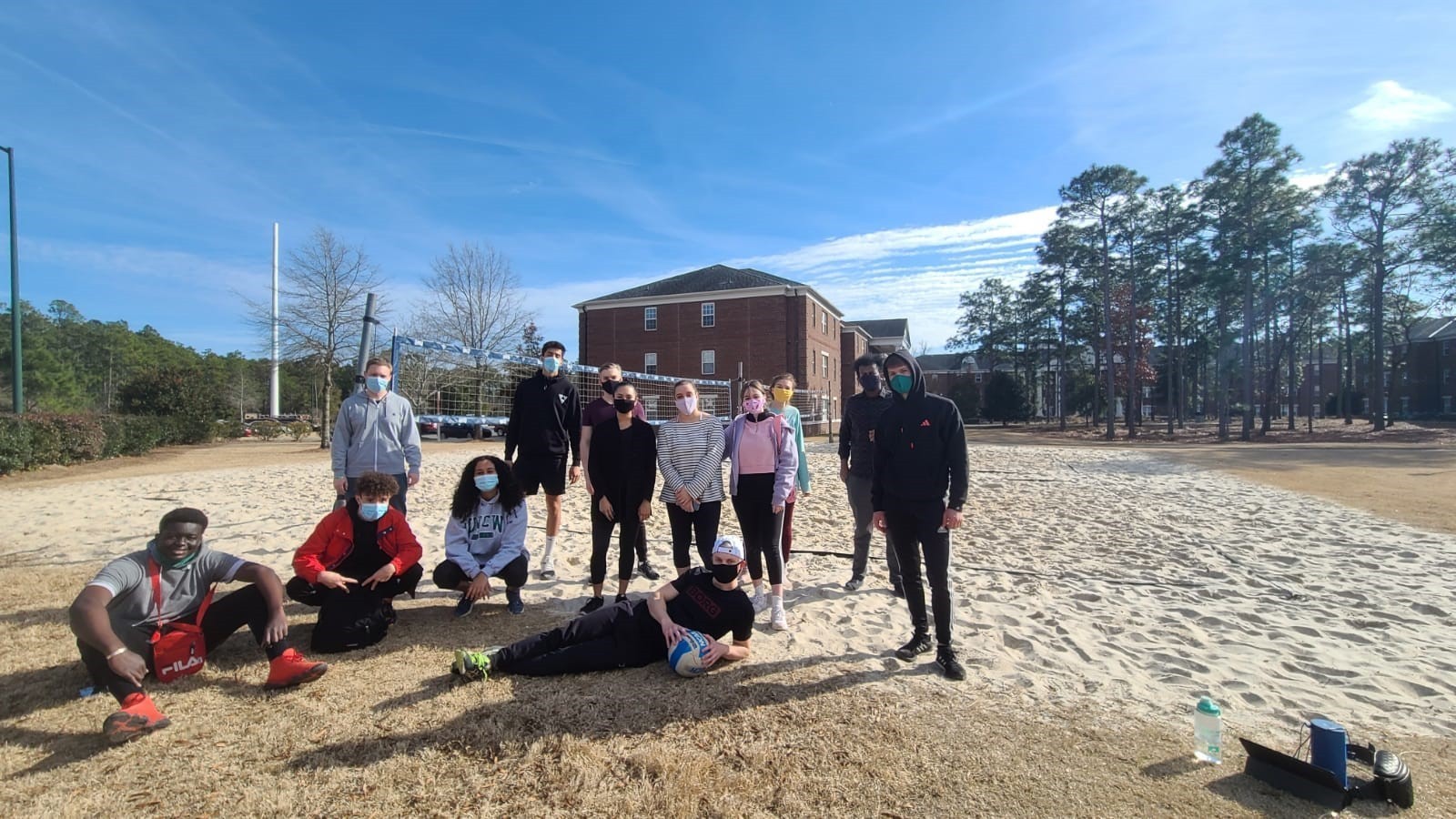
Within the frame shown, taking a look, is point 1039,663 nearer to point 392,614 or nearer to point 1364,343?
point 392,614

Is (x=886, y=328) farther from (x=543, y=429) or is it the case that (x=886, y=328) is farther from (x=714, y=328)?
(x=543, y=429)

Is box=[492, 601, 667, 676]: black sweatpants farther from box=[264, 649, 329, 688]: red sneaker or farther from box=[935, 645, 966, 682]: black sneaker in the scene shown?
box=[935, 645, 966, 682]: black sneaker

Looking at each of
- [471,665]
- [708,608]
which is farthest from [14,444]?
[708,608]

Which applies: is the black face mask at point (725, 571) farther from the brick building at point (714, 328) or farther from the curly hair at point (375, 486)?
the brick building at point (714, 328)

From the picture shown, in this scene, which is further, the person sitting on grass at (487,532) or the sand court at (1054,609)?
the person sitting on grass at (487,532)

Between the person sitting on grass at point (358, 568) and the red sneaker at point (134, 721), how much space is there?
977 mm

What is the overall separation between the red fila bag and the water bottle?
5.05 metres

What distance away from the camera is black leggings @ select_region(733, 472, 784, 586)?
4477 millimetres

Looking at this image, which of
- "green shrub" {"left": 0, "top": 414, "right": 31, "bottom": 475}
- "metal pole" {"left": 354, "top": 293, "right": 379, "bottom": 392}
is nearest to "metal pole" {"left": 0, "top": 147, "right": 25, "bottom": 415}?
"green shrub" {"left": 0, "top": 414, "right": 31, "bottom": 475}

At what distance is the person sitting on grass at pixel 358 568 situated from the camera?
13.1 ft

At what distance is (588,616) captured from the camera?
3.86 meters

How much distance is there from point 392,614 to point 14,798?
1938 millimetres

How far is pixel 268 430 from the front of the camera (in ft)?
110

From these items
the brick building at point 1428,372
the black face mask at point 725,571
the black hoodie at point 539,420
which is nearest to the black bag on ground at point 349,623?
the black hoodie at point 539,420
